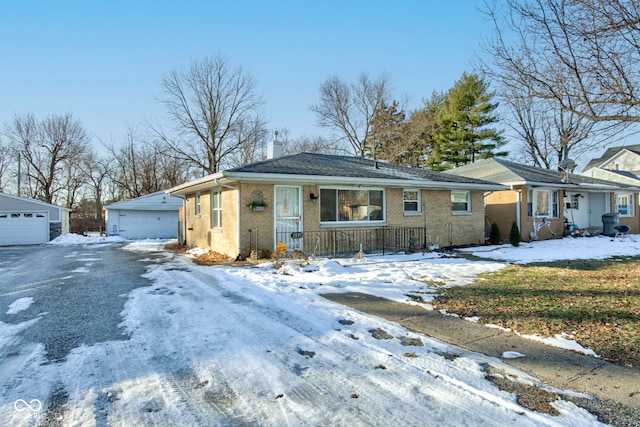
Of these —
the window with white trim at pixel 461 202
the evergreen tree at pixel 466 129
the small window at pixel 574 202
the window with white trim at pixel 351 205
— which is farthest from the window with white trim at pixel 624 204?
the window with white trim at pixel 351 205

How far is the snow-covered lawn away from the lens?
2.75 m

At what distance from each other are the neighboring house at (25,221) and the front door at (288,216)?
19479 mm

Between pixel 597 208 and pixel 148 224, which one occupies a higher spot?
pixel 597 208

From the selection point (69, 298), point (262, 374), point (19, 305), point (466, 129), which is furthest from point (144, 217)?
point (466, 129)

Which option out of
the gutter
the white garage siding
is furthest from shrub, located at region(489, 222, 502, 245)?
the white garage siding

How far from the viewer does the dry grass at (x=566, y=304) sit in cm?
430

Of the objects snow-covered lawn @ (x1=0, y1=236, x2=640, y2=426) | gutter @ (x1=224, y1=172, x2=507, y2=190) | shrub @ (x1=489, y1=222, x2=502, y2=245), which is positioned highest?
gutter @ (x1=224, y1=172, x2=507, y2=190)

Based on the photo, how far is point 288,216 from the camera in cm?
1181

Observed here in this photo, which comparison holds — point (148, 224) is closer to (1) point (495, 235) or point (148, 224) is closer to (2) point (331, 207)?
(2) point (331, 207)

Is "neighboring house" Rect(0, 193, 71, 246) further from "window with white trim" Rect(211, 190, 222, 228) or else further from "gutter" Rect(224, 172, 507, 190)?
"gutter" Rect(224, 172, 507, 190)

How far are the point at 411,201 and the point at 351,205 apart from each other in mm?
2722

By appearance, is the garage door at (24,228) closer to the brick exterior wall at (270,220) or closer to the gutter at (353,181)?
the brick exterior wall at (270,220)

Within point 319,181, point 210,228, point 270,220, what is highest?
point 319,181

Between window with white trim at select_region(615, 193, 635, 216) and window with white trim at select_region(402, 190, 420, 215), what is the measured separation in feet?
49.2
